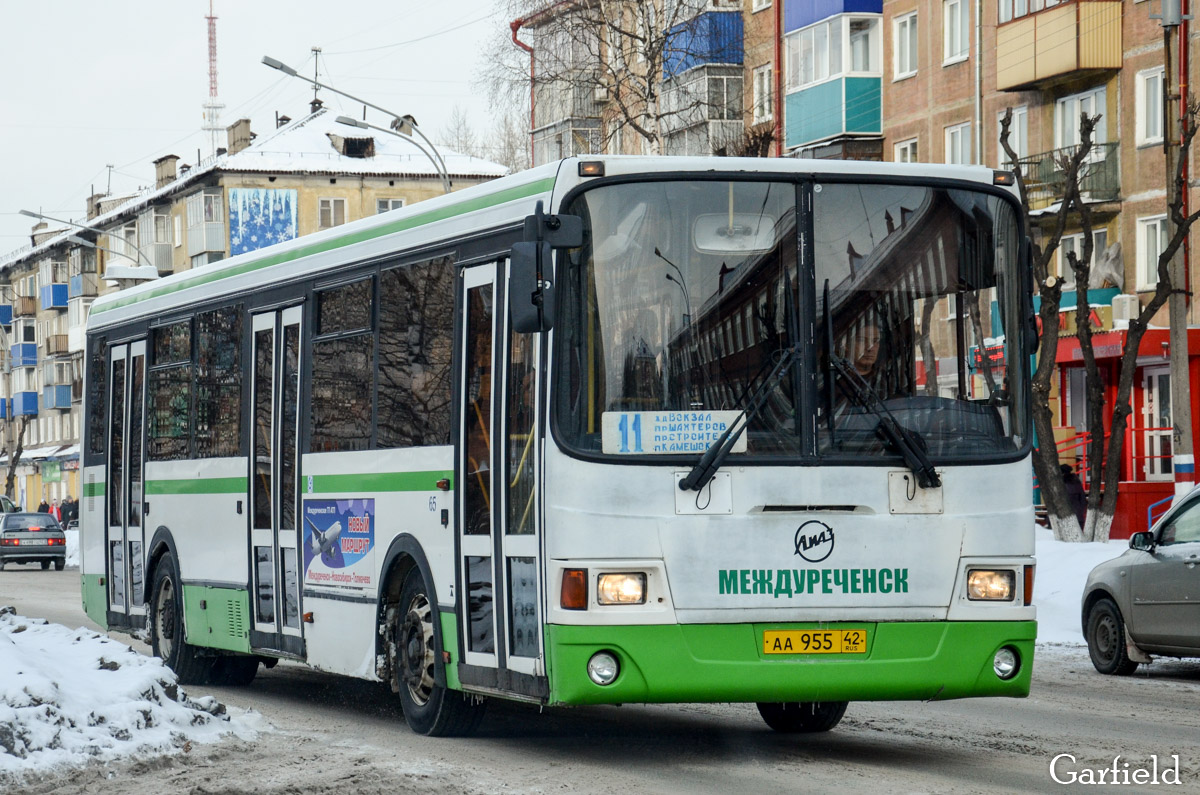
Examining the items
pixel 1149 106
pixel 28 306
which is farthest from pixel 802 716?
pixel 28 306

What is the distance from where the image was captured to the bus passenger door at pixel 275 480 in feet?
44.0

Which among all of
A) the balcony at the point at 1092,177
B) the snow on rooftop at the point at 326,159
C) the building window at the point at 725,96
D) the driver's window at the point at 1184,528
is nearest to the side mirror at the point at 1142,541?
the driver's window at the point at 1184,528

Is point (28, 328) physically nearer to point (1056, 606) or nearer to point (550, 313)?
point (1056, 606)

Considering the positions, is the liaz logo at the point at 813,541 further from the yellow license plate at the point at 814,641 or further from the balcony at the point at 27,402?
the balcony at the point at 27,402

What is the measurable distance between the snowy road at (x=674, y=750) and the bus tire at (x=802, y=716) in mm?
133

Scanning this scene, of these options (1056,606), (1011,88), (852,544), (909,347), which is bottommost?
(1056,606)

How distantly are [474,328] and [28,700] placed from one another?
2.92 m

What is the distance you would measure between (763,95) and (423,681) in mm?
41423

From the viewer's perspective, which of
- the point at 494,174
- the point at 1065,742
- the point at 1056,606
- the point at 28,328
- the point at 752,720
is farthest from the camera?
the point at 28,328

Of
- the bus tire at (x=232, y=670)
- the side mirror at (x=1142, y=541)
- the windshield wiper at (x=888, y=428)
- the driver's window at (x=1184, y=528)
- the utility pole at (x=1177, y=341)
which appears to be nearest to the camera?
the windshield wiper at (x=888, y=428)

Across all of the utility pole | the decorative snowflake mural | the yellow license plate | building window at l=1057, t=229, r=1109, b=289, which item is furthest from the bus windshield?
the decorative snowflake mural

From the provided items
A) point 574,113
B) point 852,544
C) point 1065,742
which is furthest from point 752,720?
point 574,113

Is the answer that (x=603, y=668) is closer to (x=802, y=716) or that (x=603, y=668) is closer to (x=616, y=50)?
(x=802, y=716)

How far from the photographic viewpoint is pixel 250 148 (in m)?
86.6
